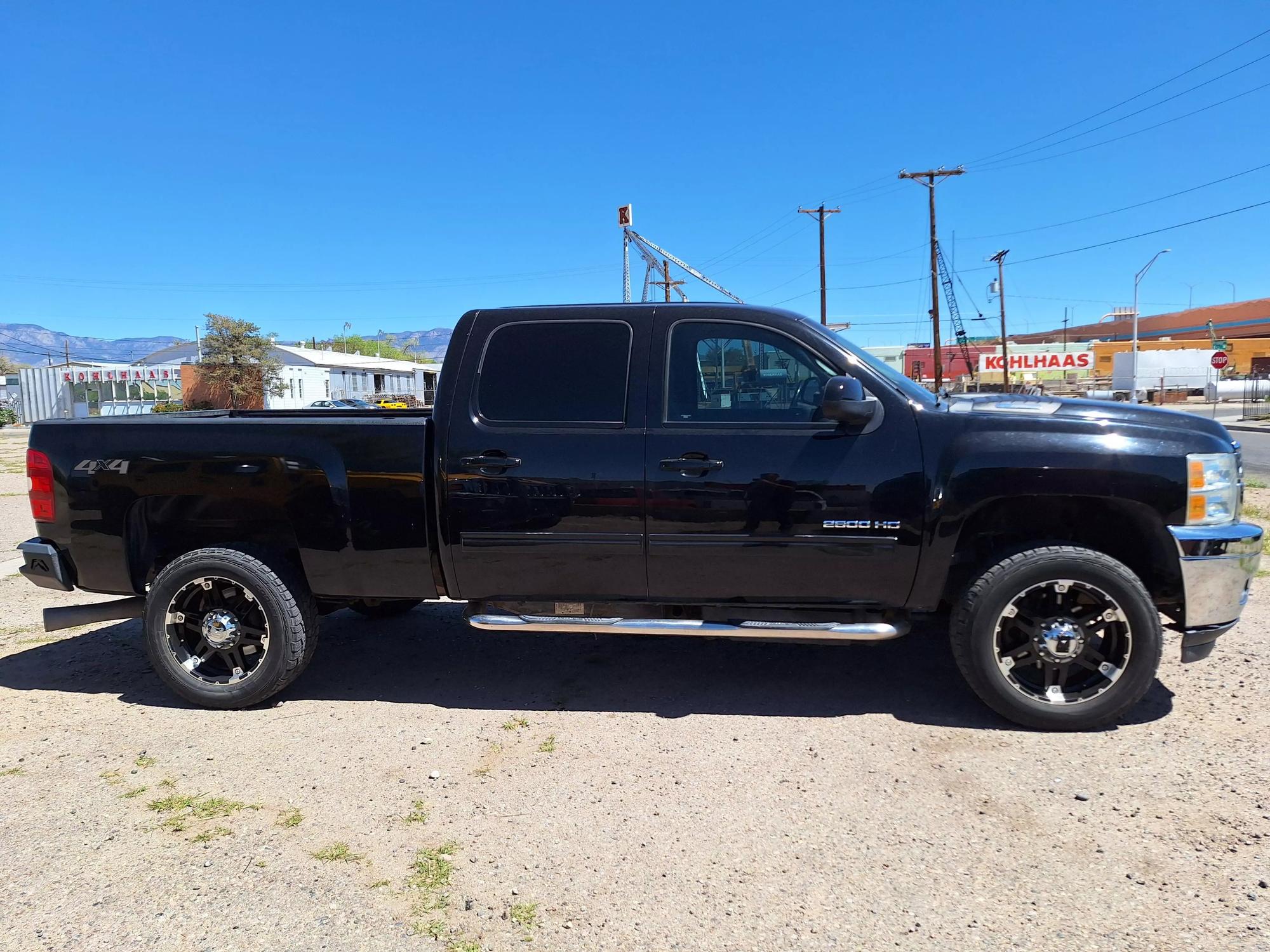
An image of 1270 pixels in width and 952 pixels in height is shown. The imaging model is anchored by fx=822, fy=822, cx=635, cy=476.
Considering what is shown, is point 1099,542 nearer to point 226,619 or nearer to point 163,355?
point 226,619

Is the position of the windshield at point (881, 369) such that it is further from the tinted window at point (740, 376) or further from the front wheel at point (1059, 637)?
the front wheel at point (1059, 637)

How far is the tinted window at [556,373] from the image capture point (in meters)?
3.99

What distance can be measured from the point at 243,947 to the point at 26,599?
561cm

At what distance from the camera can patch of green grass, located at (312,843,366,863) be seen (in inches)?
113

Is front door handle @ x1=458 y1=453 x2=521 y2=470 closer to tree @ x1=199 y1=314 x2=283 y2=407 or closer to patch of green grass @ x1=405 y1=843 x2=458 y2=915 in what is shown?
patch of green grass @ x1=405 y1=843 x2=458 y2=915

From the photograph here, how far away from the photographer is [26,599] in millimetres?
6590

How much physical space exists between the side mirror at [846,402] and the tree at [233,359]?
173 feet

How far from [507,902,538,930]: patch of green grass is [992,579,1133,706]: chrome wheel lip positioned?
228cm

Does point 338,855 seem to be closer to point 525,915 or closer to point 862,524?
point 525,915

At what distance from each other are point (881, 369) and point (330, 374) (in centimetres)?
6330

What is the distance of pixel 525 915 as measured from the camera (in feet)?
8.39

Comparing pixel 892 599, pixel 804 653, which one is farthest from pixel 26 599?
pixel 892 599

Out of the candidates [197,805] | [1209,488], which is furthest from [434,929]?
[1209,488]

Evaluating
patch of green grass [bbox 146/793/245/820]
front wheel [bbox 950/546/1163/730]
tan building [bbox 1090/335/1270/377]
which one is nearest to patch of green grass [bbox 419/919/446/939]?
patch of green grass [bbox 146/793/245/820]
